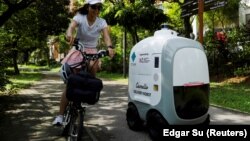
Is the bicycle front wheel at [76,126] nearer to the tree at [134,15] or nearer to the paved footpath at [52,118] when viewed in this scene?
the paved footpath at [52,118]

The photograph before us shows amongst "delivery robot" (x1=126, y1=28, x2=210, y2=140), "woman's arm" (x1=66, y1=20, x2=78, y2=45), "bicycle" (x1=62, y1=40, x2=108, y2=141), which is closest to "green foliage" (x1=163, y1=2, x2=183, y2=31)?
"delivery robot" (x1=126, y1=28, x2=210, y2=140)

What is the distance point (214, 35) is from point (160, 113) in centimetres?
1522

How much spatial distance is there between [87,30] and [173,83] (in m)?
1.59

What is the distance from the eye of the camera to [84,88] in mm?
6121

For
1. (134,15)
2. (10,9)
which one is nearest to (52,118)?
(10,9)

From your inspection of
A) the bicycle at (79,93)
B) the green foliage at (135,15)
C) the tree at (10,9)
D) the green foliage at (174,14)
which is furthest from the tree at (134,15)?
the bicycle at (79,93)

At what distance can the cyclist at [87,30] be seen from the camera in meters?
6.71

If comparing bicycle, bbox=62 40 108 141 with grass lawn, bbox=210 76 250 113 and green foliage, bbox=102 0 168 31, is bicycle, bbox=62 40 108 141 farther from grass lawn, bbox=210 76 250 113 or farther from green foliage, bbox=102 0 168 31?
green foliage, bbox=102 0 168 31

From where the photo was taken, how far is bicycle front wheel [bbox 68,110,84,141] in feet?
20.1

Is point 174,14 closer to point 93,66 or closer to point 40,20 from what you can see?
point 40,20

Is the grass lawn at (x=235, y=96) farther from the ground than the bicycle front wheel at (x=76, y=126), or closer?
closer

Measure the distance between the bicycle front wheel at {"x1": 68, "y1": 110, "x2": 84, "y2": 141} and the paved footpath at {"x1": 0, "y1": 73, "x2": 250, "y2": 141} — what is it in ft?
2.77

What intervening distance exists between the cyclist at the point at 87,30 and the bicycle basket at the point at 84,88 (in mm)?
618

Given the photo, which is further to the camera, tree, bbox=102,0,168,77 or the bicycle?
tree, bbox=102,0,168,77
